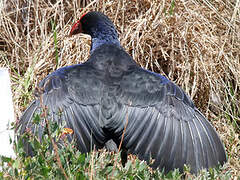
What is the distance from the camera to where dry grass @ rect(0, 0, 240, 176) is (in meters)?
4.59

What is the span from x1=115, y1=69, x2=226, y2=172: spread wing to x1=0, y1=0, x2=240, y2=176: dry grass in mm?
1118

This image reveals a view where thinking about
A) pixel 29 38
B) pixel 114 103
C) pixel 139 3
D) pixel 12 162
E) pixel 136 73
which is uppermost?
pixel 139 3

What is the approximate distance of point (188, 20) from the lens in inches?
185

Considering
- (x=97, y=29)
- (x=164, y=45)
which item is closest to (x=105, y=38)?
(x=97, y=29)

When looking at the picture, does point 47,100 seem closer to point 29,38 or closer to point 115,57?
point 115,57

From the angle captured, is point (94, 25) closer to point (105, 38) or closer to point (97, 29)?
point (97, 29)

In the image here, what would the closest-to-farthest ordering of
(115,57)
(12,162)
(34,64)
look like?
(12,162) → (115,57) → (34,64)

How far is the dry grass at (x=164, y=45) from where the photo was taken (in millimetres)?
4594

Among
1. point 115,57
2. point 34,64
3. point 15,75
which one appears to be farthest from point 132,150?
point 15,75

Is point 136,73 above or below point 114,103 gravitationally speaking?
above

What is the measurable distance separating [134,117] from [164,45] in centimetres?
159

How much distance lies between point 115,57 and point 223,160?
4.02ft

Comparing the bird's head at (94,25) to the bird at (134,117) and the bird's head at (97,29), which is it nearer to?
the bird's head at (97,29)

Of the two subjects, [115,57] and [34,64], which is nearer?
[115,57]
